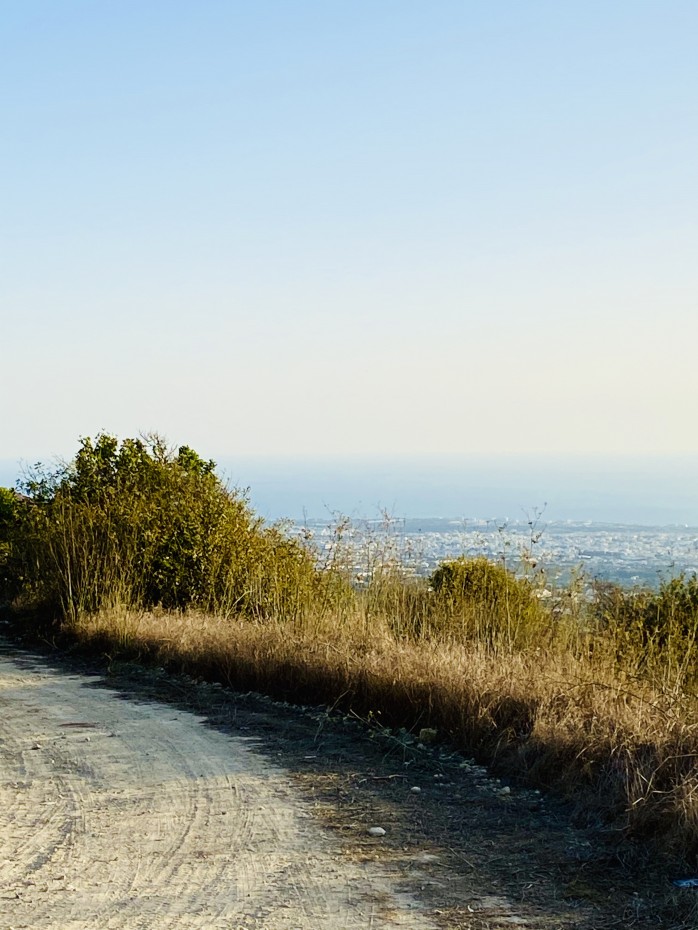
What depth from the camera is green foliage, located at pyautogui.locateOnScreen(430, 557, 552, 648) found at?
11430 mm

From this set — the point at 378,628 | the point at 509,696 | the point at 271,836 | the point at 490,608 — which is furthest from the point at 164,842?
the point at 490,608

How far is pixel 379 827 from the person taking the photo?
22.3 feet

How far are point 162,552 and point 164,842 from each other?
34.4 feet

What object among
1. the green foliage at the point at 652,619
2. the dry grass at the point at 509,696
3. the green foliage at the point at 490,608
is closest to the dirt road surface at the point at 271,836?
the dry grass at the point at 509,696

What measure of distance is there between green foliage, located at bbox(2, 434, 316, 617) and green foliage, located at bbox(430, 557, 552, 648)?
279cm

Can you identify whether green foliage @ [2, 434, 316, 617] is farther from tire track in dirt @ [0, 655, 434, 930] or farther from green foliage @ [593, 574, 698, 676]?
tire track in dirt @ [0, 655, 434, 930]

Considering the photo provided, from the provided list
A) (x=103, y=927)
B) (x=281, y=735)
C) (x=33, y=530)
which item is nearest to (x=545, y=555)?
(x=281, y=735)

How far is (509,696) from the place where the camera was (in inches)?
340

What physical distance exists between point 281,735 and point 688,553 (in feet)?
16.4

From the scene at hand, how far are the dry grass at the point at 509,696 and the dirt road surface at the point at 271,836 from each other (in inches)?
12.7

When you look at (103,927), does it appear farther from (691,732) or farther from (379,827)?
(691,732)

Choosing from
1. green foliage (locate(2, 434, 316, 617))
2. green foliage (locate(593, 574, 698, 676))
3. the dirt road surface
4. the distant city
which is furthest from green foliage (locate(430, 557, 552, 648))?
green foliage (locate(2, 434, 316, 617))

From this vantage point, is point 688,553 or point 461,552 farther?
point 461,552

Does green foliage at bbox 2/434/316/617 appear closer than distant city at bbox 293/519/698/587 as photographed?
No
